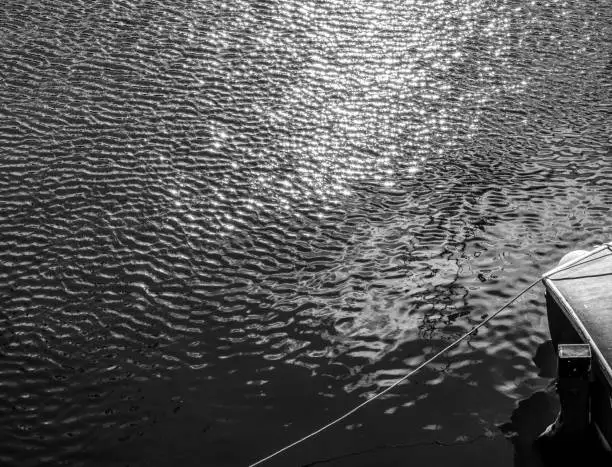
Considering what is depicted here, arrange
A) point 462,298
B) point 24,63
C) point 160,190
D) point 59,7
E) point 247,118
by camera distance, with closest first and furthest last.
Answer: point 462,298 → point 160,190 → point 247,118 → point 24,63 → point 59,7

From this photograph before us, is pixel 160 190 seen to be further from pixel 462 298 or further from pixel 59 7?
pixel 59 7

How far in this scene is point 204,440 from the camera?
38.1ft

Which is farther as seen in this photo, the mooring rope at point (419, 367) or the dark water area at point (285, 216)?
the dark water area at point (285, 216)

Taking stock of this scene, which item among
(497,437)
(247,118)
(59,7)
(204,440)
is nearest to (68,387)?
(204,440)

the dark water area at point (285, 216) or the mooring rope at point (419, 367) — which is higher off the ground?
the dark water area at point (285, 216)

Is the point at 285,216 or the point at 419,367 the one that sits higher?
the point at 285,216

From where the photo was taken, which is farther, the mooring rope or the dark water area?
the dark water area

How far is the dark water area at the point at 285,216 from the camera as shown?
12086 mm

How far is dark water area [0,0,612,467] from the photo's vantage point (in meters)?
12.1

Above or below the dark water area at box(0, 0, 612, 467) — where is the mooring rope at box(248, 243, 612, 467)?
below

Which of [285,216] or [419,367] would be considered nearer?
[419,367]

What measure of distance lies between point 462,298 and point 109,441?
6.37m

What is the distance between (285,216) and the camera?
1622 cm

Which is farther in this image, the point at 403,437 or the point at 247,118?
the point at 247,118
